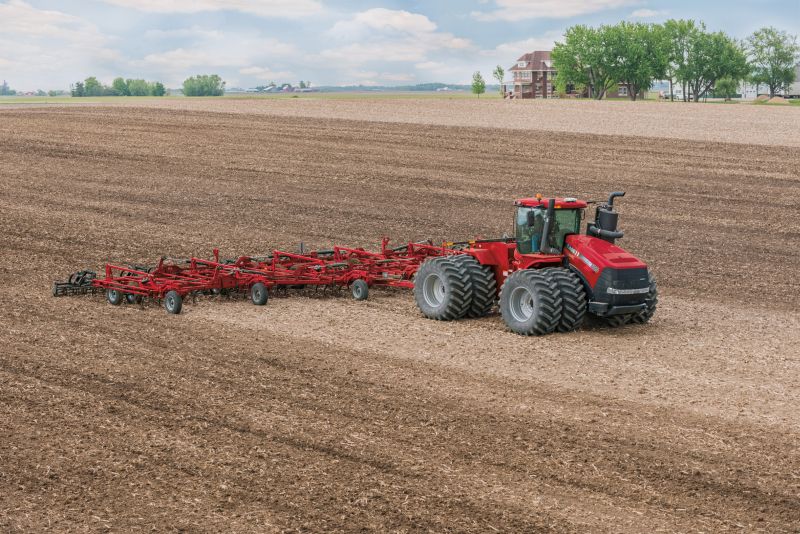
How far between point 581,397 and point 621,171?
20.8 m

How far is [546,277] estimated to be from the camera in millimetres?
12805

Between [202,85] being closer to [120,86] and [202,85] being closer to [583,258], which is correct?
[120,86]

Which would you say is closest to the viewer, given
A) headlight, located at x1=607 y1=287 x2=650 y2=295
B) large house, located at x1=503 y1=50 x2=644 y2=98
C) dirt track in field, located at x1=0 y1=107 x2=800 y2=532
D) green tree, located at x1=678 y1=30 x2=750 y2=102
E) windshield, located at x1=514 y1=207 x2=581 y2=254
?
dirt track in field, located at x1=0 y1=107 x2=800 y2=532

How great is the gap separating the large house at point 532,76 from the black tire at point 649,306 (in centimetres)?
14217

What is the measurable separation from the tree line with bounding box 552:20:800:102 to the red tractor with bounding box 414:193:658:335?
105 meters

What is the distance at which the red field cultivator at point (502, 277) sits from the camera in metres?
12.8

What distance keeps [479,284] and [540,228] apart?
118 centimetres

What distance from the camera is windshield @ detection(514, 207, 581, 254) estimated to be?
13.3 metres

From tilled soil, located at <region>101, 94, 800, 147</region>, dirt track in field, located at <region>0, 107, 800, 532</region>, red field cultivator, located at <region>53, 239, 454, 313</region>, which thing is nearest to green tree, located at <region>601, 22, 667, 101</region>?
tilled soil, located at <region>101, 94, 800, 147</region>

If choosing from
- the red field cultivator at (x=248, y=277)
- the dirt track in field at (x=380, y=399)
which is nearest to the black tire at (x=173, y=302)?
the red field cultivator at (x=248, y=277)

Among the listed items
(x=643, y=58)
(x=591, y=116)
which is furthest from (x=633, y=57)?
(x=591, y=116)

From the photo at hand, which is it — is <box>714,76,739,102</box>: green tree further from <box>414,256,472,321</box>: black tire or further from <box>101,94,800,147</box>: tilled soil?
<box>414,256,472,321</box>: black tire

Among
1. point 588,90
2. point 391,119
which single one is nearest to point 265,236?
point 391,119

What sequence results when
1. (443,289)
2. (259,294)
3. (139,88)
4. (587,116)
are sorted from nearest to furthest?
(443,289), (259,294), (587,116), (139,88)
